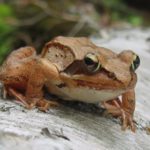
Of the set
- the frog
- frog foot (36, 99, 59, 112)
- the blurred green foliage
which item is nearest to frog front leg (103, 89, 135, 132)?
the frog

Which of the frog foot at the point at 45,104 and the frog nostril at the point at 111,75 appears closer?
the frog nostril at the point at 111,75

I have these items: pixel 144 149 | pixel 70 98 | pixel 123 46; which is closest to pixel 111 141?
pixel 144 149

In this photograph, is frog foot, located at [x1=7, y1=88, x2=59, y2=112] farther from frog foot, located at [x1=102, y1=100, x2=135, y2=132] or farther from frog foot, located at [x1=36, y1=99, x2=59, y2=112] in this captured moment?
frog foot, located at [x1=102, y1=100, x2=135, y2=132]

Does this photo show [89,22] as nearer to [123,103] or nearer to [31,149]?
[123,103]

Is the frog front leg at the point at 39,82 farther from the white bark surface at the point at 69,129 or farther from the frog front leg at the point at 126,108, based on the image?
the frog front leg at the point at 126,108

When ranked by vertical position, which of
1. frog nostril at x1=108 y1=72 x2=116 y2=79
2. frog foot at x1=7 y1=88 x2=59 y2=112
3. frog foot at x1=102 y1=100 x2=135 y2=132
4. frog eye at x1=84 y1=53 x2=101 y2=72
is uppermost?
frog eye at x1=84 y1=53 x2=101 y2=72

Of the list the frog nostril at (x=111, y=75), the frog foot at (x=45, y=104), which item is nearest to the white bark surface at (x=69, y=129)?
the frog foot at (x=45, y=104)
